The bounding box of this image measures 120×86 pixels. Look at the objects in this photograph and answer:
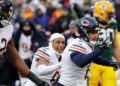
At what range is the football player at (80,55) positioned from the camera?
7.02 meters

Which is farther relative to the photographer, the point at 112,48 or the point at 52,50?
the point at 112,48

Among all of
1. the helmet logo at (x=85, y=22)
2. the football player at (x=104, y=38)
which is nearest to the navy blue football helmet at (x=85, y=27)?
the helmet logo at (x=85, y=22)

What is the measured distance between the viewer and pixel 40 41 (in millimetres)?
12812

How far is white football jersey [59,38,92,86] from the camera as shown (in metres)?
7.19

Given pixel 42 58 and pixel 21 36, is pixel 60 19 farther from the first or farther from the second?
pixel 42 58

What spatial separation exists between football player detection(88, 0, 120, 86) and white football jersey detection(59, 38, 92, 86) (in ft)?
3.43

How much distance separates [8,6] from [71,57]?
1.14 metres

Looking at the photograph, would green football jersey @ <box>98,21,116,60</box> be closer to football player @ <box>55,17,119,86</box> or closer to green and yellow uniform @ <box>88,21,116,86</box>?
green and yellow uniform @ <box>88,21,116,86</box>

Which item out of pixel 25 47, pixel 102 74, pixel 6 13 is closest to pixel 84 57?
pixel 6 13

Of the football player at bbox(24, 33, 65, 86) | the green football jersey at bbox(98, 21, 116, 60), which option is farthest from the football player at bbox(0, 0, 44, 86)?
the green football jersey at bbox(98, 21, 116, 60)

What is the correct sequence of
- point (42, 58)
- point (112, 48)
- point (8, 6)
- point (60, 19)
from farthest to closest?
point (60, 19) → point (112, 48) → point (42, 58) → point (8, 6)

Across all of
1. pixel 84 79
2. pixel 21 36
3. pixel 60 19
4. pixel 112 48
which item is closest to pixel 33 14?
pixel 60 19

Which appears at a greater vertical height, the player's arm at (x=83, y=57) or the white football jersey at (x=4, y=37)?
the white football jersey at (x=4, y=37)

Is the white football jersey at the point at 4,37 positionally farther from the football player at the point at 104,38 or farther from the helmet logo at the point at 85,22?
the football player at the point at 104,38
